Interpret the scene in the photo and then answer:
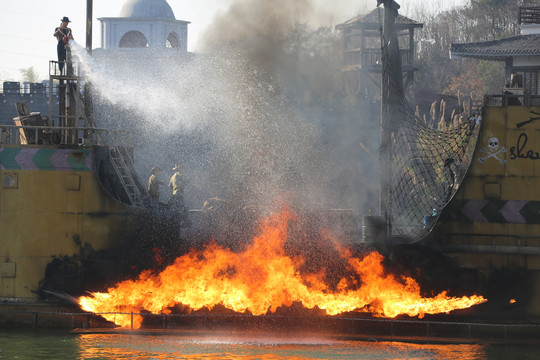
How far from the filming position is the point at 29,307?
15.9m

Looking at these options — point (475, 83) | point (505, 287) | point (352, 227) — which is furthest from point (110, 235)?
point (475, 83)

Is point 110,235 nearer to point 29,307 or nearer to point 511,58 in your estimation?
point 29,307

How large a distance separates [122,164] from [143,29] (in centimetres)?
3855

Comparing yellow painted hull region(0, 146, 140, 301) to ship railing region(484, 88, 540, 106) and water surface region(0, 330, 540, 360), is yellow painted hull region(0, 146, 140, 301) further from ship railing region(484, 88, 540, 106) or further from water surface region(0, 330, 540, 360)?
ship railing region(484, 88, 540, 106)

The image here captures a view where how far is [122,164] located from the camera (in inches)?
648

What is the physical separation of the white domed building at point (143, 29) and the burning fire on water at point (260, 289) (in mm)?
38207

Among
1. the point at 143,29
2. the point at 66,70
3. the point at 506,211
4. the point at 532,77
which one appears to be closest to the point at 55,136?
the point at 66,70

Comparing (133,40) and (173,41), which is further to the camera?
(173,41)

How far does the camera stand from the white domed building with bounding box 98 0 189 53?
2089 inches

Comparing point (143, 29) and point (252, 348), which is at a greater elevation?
point (143, 29)

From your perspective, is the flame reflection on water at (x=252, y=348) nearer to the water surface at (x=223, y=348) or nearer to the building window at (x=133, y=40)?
the water surface at (x=223, y=348)

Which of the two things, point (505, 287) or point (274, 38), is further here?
point (274, 38)

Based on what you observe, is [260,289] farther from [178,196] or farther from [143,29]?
[143,29]

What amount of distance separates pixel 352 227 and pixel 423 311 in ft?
7.22
